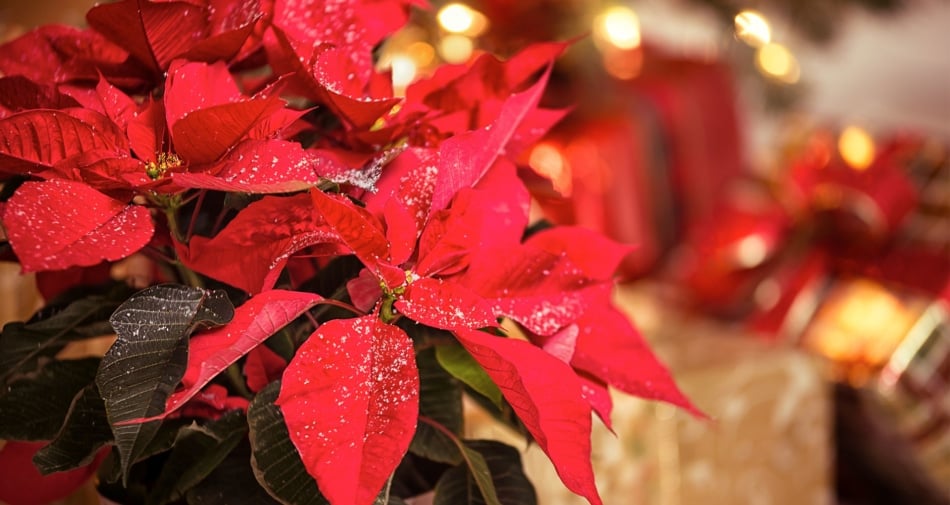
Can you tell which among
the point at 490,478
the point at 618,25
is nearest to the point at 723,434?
the point at 490,478

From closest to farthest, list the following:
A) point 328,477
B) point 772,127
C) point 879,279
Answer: point 328,477, point 879,279, point 772,127

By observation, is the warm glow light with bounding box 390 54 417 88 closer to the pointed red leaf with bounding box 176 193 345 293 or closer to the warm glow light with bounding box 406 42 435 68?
the warm glow light with bounding box 406 42 435 68

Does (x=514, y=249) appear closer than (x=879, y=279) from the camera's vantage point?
Yes

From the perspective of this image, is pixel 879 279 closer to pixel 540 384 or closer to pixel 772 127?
pixel 540 384

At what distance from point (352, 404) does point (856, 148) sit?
0.63 meters

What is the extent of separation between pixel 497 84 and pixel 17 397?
159mm

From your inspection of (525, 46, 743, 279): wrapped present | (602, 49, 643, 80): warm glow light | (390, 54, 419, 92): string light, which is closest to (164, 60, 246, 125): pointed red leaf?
(390, 54, 419, 92): string light

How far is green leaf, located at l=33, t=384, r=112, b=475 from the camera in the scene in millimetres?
232

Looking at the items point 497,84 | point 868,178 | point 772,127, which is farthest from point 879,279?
point 772,127

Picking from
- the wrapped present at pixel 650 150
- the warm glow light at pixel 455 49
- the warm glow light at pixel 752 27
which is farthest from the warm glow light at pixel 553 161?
the warm glow light at pixel 752 27

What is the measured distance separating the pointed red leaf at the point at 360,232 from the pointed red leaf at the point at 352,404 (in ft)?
0.04

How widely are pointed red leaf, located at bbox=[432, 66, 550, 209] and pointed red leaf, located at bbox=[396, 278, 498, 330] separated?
3 centimetres

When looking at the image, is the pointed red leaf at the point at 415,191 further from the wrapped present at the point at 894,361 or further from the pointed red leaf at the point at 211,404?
the wrapped present at the point at 894,361

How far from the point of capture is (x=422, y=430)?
0.27 metres
